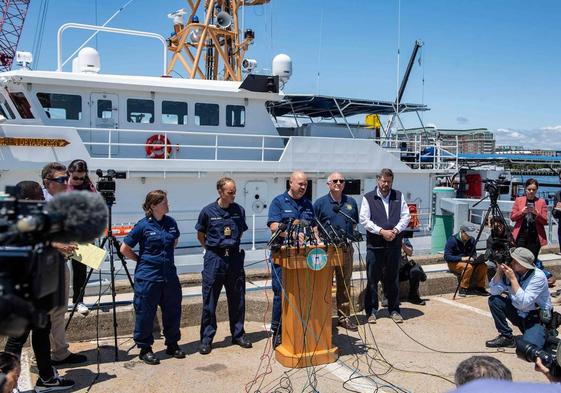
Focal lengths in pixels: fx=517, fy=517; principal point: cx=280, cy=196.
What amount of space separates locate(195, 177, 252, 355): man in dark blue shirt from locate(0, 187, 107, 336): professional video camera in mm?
3484

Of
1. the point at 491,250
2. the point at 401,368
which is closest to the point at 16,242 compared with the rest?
the point at 401,368

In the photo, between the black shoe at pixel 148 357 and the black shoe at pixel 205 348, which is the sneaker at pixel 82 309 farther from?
the black shoe at pixel 205 348

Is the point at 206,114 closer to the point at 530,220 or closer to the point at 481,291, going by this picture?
the point at 481,291

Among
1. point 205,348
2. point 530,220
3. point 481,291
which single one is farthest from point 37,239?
point 530,220

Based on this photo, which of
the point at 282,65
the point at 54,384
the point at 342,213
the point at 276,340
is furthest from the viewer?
the point at 282,65

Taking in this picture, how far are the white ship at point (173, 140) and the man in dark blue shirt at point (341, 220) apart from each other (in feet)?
13.2

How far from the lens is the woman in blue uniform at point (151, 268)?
4883mm

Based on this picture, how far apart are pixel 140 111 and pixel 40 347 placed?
803 cm

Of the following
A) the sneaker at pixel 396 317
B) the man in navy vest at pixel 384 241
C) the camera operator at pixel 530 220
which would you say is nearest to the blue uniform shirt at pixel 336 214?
the man in navy vest at pixel 384 241

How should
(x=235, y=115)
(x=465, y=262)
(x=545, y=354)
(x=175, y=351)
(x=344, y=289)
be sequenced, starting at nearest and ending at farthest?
(x=545, y=354)
(x=175, y=351)
(x=344, y=289)
(x=465, y=262)
(x=235, y=115)

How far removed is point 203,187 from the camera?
1123cm

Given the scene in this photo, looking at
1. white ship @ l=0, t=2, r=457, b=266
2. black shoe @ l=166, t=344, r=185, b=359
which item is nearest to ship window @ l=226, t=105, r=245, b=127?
white ship @ l=0, t=2, r=457, b=266

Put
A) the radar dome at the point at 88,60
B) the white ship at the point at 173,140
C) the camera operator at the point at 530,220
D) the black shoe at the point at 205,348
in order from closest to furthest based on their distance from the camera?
the black shoe at the point at 205,348, the camera operator at the point at 530,220, the white ship at the point at 173,140, the radar dome at the point at 88,60

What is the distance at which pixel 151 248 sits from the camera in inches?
194
